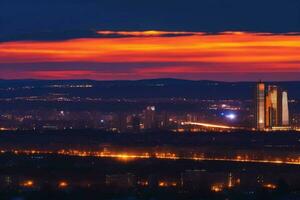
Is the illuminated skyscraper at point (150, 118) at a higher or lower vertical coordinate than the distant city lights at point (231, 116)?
lower

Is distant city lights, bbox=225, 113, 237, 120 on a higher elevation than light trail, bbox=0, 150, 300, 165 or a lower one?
higher

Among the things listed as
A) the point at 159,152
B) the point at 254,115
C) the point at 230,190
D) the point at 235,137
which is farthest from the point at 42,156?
the point at 254,115

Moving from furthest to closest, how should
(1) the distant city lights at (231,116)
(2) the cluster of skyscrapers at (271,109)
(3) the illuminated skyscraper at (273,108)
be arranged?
(1) the distant city lights at (231,116) → (3) the illuminated skyscraper at (273,108) → (2) the cluster of skyscrapers at (271,109)

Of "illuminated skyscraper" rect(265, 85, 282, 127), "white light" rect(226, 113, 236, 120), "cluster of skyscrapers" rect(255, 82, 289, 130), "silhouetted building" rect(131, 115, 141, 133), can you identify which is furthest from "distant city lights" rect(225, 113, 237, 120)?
"silhouetted building" rect(131, 115, 141, 133)

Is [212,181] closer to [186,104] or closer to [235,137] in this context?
[235,137]

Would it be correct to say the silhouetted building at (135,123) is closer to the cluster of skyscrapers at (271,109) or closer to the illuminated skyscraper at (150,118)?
the illuminated skyscraper at (150,118)

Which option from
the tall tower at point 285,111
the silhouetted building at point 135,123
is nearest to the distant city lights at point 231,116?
the tall tower at point 285,111

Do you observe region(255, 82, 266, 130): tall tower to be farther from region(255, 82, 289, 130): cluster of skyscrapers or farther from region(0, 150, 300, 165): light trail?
region(0, 150, 300, 165): light trail

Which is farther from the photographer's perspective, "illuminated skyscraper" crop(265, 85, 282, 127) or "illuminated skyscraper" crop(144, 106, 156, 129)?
"illuminated skyscraper" crop(265, 85, 282, 127)
